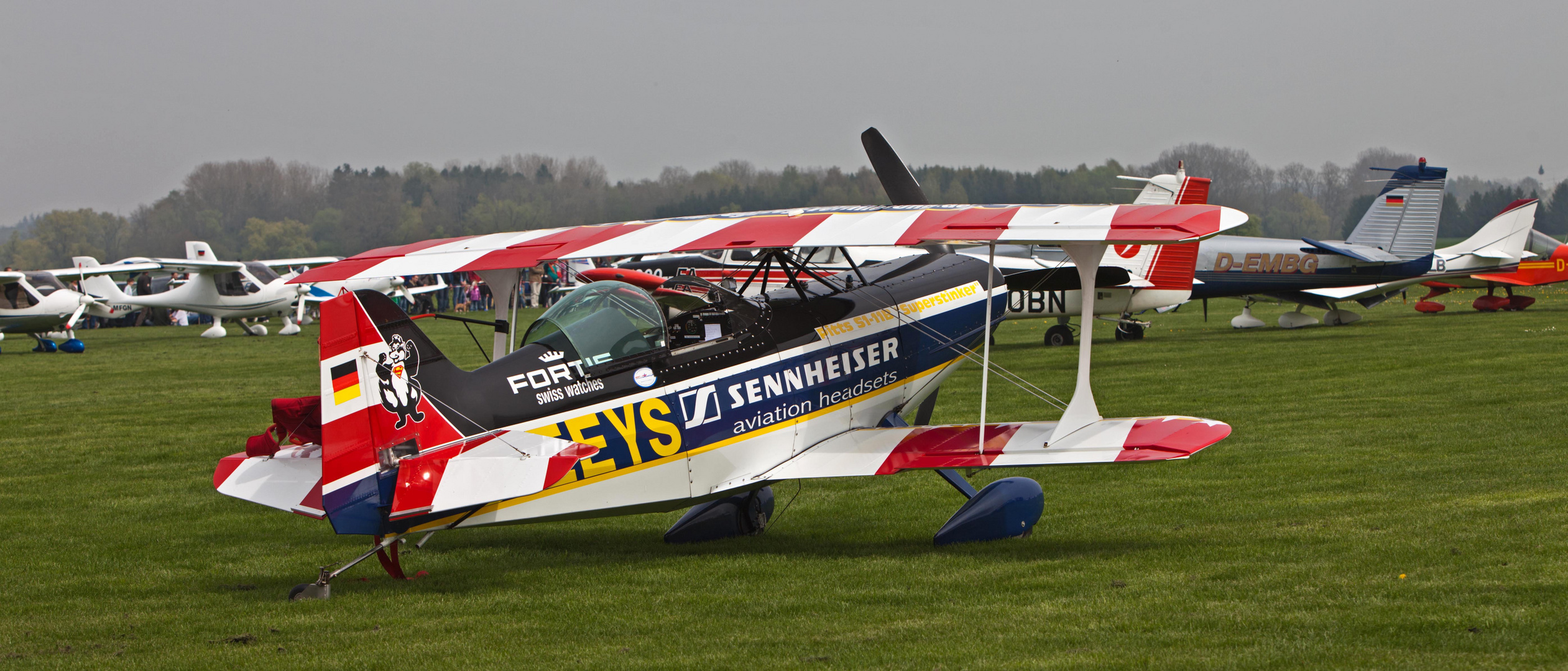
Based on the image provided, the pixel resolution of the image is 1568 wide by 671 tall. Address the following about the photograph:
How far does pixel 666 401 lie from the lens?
6.55m

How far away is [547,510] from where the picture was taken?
6043 mm

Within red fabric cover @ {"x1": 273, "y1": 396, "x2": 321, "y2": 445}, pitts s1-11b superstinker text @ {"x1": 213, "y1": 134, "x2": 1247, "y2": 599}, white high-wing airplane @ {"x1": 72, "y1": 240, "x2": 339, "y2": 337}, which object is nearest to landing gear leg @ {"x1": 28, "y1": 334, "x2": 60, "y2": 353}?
white high-wing airplane @ {"x1": 72, "y1": 240, "x2": 339, "y2": 337}

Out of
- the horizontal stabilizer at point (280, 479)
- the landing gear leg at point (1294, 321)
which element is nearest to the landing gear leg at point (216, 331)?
the landing gear leg at point (1294, 321)

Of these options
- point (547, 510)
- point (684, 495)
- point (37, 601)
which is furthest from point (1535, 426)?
point (37, 601)

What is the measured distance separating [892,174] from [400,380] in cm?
621

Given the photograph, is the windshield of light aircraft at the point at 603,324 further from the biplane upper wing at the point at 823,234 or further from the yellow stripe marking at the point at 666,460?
the yellow stripe marking at the point at 666,460

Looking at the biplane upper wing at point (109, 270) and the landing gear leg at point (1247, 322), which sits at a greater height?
the biplane upper wing at point (109, 270)

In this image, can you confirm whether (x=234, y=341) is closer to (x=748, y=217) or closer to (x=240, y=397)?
(x=240, y=397)

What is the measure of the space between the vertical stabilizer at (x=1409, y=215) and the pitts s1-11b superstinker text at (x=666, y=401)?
68.3 feet

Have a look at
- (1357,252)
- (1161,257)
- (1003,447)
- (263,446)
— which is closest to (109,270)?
(1161,257)

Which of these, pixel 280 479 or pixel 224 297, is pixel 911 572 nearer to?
pixel 280 479

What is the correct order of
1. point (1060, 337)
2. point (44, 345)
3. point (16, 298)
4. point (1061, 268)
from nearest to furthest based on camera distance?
point (1061, 268)
point (1060, 337)
point (16, 298)
point (44, 345)

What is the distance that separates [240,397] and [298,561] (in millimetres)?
11236

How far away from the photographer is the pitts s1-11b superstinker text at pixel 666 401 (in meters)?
5.70
